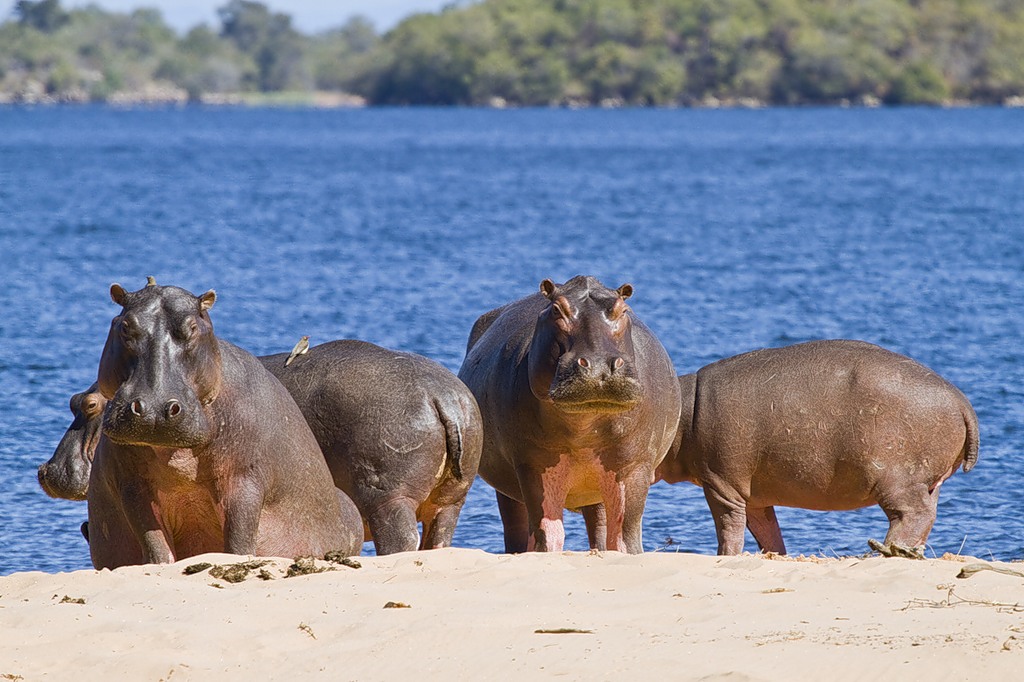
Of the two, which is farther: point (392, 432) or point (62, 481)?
point (62, 481)

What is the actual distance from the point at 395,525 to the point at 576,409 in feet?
3.51

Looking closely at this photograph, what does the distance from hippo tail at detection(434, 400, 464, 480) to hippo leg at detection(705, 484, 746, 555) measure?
5.58 feet

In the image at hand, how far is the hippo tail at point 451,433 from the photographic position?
8016mm

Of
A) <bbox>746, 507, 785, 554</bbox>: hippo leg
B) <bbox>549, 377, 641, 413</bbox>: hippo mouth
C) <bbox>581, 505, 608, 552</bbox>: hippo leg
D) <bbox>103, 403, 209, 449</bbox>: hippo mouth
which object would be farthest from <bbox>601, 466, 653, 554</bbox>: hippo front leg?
<bbox>103, 403, 209, 449</bbox>: hippo mouth

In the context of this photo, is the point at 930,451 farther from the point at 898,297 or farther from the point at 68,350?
the point at 898,297

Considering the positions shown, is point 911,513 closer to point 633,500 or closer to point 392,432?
point 633,500

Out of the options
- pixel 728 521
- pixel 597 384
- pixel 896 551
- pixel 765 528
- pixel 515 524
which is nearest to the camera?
pixel 597 384

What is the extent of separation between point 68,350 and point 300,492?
11606mm

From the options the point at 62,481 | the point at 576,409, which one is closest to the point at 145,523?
the point at 62,481

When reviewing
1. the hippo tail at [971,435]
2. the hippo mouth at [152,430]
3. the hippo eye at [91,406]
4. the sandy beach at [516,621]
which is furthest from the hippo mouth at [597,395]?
the hippo tail at [971,435]

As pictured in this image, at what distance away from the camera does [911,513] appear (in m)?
9.05

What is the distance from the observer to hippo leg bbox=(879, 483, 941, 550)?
29.7ft

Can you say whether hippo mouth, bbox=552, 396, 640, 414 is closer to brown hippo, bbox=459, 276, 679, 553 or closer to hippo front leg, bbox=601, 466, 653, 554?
brown hippo, bbox=459, 276, 679, 553

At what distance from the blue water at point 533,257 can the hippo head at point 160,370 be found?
3.52m
